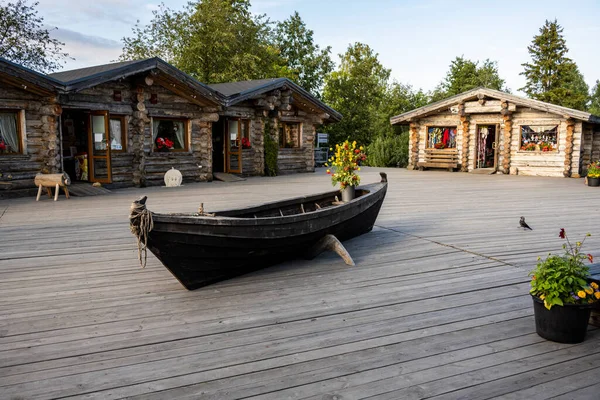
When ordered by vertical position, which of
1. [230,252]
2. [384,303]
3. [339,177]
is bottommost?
[384,303]

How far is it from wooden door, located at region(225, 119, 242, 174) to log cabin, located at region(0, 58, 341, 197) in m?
0.04

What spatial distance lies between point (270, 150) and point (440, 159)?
9.07 m

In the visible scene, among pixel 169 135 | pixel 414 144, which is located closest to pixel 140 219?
pixel 169 135

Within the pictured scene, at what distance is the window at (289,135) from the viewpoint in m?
20.8

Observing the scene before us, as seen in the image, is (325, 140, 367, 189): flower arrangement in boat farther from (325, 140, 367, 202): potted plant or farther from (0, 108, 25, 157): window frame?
(0, 108, 25, 157): window frame

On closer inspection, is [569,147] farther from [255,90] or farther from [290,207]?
[290,207]

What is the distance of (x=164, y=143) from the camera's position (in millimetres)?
15445

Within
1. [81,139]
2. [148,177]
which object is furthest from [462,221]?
[81,139]

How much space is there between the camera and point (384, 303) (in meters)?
4.36

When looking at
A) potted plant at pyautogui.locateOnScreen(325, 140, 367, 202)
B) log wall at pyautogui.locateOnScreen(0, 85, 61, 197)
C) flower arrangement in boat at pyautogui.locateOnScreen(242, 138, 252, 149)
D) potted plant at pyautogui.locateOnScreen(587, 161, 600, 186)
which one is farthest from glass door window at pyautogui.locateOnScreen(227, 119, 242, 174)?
potted plant at pyautogui.locateOnScreen(587, 161, 600, 186)

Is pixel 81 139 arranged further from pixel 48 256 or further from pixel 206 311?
pixel 206 311

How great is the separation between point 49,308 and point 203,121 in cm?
1268

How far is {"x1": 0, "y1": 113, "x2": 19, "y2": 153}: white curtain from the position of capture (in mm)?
11680

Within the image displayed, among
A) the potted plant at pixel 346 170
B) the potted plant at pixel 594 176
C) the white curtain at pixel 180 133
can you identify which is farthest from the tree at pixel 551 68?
the potted plant at pixel 346 170
